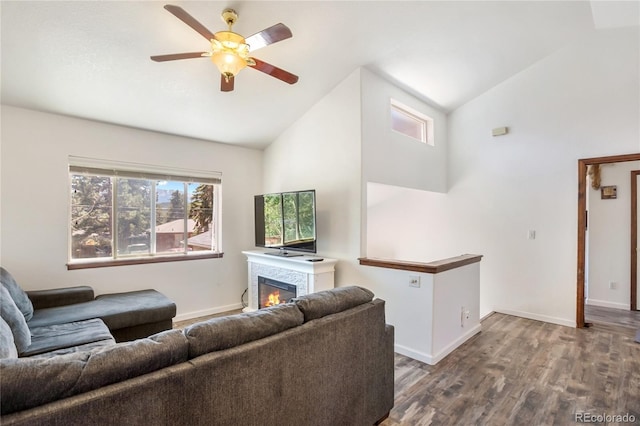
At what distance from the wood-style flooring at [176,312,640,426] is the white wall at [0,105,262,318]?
2.79 m

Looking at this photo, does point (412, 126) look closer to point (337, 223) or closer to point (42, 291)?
point (337, 223)

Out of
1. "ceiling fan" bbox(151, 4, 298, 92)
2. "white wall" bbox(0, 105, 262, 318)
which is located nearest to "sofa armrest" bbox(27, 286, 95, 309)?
"white wall" bbox(0, 105, 262, 318)

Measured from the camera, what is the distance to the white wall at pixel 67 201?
3154 millimetres

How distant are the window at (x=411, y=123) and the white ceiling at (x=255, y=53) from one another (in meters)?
0.28

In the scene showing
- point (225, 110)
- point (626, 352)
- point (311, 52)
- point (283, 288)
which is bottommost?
point (626, 352)

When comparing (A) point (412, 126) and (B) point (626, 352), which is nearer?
(B) point (626, 352)

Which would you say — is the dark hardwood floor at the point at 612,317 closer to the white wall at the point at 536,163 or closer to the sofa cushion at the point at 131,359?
the white wall at the point at 536,163

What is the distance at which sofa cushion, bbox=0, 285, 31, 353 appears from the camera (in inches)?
83.6

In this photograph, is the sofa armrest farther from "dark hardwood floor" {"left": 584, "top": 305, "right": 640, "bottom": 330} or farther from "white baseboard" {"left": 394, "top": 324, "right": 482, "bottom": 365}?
"dark hardwood floor" {"left": 584, "top": 305, "right": 640, "bottom": 330}

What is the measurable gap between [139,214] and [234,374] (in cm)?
332

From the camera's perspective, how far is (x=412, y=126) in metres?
4.68

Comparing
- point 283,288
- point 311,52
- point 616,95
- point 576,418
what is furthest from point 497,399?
point 616,95

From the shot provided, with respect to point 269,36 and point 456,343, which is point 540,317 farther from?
point 269,36

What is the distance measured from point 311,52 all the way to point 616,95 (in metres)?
3.62
